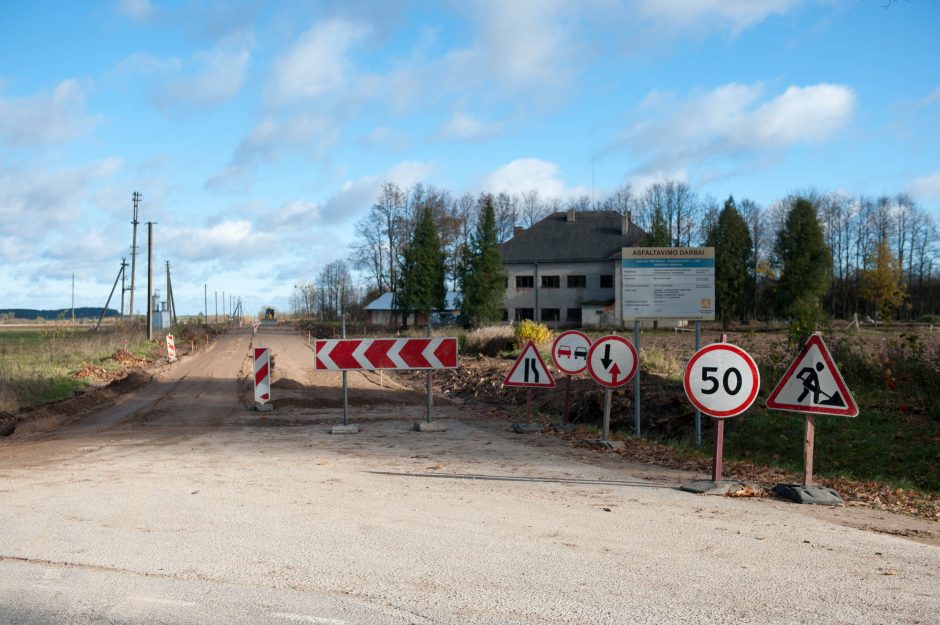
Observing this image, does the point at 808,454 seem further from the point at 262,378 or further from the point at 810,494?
the point at 262,378

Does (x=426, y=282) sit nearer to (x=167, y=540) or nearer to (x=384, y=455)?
(x=384, y=455)

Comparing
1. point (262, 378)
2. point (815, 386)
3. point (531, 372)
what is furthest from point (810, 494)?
point (262, 378)

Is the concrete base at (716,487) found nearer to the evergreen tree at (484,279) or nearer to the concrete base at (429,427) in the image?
the concrete base at (429,427)

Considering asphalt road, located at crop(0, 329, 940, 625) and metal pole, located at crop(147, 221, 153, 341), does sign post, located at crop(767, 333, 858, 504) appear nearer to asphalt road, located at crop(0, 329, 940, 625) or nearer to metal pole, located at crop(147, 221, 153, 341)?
asphalt road, located at crop(0, 329, 940, 625)

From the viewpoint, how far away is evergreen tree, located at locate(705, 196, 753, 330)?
61.5m

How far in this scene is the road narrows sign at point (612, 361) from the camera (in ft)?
38.3

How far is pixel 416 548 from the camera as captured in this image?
6066mm

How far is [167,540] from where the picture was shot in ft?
20.9

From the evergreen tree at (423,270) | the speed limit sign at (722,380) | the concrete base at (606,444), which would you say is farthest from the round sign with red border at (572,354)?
the evergreen tree at (423,270)

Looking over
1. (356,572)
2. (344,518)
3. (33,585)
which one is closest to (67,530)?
(33,585)

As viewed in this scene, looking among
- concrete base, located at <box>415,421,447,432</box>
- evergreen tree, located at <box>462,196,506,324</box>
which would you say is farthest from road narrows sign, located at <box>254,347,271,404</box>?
evergreen tree, located at <box>462,196,506,324</box>

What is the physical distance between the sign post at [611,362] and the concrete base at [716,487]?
3.12 meters

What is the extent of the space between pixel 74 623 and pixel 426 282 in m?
62.6

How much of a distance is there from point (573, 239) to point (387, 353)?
5692 centimetres
